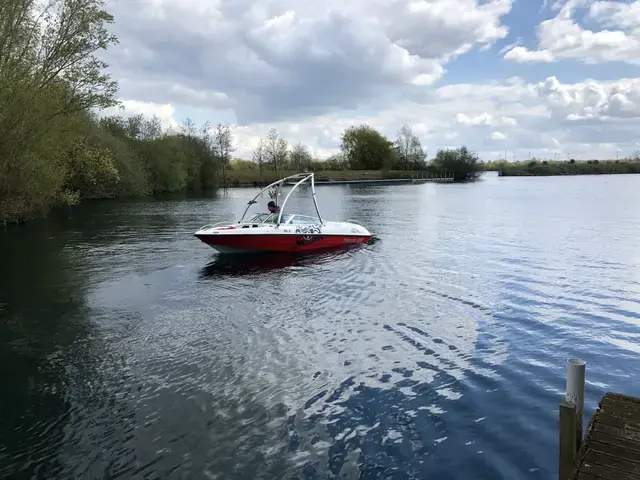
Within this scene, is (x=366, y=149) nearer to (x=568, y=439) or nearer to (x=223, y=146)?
(x=223, y=146)

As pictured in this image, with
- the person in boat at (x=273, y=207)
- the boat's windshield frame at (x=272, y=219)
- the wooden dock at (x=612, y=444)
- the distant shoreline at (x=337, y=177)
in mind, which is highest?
the distant shoreline at (x=337, y=177)

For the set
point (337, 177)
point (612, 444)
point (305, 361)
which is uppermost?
point (337, 177)

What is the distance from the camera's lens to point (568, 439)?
18.6 feet

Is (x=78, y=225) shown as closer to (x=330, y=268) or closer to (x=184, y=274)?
(x=184, y=274)

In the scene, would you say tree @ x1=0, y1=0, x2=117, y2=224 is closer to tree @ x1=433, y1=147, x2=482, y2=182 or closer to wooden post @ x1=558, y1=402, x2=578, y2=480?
wooden post @ x1=558, y1=402, x2=578, y2=480

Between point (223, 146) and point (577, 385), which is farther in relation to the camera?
point (223, 146)

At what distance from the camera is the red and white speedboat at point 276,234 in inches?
848

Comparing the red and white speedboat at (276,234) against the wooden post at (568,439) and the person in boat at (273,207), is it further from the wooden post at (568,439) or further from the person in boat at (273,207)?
the wooden post at (568,439)

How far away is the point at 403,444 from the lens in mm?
7500

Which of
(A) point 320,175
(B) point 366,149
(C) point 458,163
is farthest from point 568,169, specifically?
(A) point 320,175

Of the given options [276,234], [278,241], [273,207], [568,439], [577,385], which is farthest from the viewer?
[273,207]

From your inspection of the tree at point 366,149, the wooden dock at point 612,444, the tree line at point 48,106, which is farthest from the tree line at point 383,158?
the wooden dock at point 612,444

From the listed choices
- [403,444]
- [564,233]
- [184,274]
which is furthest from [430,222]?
[403,444]

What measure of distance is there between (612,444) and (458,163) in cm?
14668
